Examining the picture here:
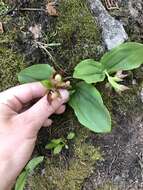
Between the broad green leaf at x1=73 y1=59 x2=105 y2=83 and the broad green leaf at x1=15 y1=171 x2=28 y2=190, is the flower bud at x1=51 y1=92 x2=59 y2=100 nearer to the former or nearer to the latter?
the broad green leaf at x1=73 y1=59 x2=105 y2=83

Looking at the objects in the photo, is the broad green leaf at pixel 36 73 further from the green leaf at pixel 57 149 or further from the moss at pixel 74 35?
the green leaf at pixel 57 149

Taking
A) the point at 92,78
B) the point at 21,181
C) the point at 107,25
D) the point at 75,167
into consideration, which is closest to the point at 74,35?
the point at 107,25

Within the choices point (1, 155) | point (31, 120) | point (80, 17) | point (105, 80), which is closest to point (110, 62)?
point (105, 80)

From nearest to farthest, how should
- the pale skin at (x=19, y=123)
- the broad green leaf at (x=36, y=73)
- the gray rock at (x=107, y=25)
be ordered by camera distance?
the pale skin at (x=19, y=123)
the broad green leaf at (x=36, y=73)
the gray rock at (x=107, y=25)

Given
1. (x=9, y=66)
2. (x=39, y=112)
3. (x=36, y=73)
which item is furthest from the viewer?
(x=9, y=66)

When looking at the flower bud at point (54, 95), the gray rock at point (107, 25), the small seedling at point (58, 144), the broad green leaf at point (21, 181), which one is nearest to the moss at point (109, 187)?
the small seedling at point (58, 144)

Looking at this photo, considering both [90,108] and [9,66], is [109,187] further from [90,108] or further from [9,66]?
[9,66]
